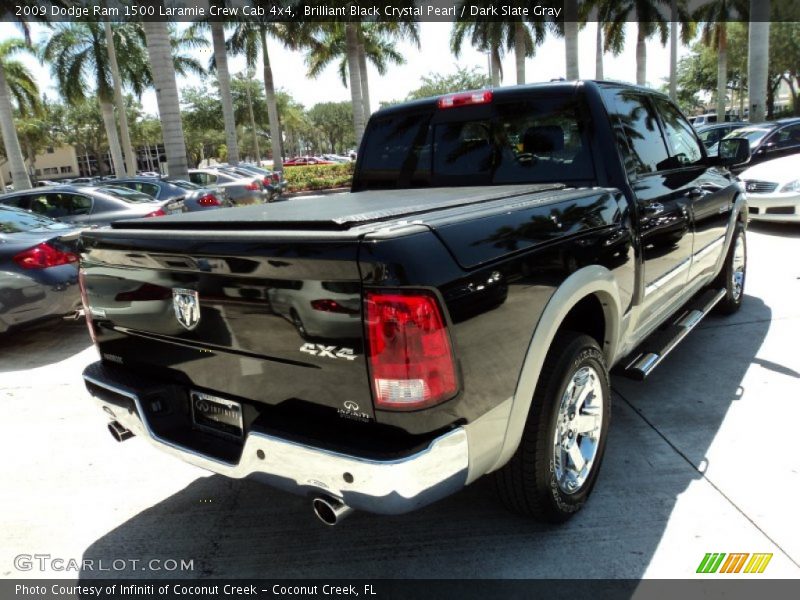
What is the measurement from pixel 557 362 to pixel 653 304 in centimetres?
138

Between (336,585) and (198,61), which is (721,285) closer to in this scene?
(336,585)

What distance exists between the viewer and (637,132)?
352cm

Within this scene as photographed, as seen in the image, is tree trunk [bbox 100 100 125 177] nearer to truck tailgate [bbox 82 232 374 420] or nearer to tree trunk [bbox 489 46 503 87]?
tree trunk [bbox 489 46 503 87]

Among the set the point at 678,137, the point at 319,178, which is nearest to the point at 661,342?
the point at 678,137

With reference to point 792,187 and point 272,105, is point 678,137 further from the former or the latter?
point 272,105

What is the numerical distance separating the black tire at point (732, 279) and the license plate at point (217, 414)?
14.4 ft

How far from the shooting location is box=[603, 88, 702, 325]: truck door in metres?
3.23

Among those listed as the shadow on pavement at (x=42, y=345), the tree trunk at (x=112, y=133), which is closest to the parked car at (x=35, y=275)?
the shadow on pavement at (x=42, y=345)

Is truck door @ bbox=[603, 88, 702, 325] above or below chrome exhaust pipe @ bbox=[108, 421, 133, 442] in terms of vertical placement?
above

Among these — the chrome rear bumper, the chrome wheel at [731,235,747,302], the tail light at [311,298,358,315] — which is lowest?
the chrome wheel at [731,235,747,302]

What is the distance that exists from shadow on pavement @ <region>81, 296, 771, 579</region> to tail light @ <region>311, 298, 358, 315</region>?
0.92 meters

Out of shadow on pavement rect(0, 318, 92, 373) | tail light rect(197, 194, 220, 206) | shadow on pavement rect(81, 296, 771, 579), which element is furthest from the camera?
tail light rect(197, 194, 220, 206)

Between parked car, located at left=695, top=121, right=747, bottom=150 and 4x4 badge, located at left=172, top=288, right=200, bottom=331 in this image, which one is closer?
4x4 badge, located at left=172, top=288, right=200, bottom=331

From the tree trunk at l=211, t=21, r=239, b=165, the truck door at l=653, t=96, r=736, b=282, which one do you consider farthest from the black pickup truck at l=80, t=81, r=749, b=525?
the tree trunk at l=211, t=21, r=239, b=165
